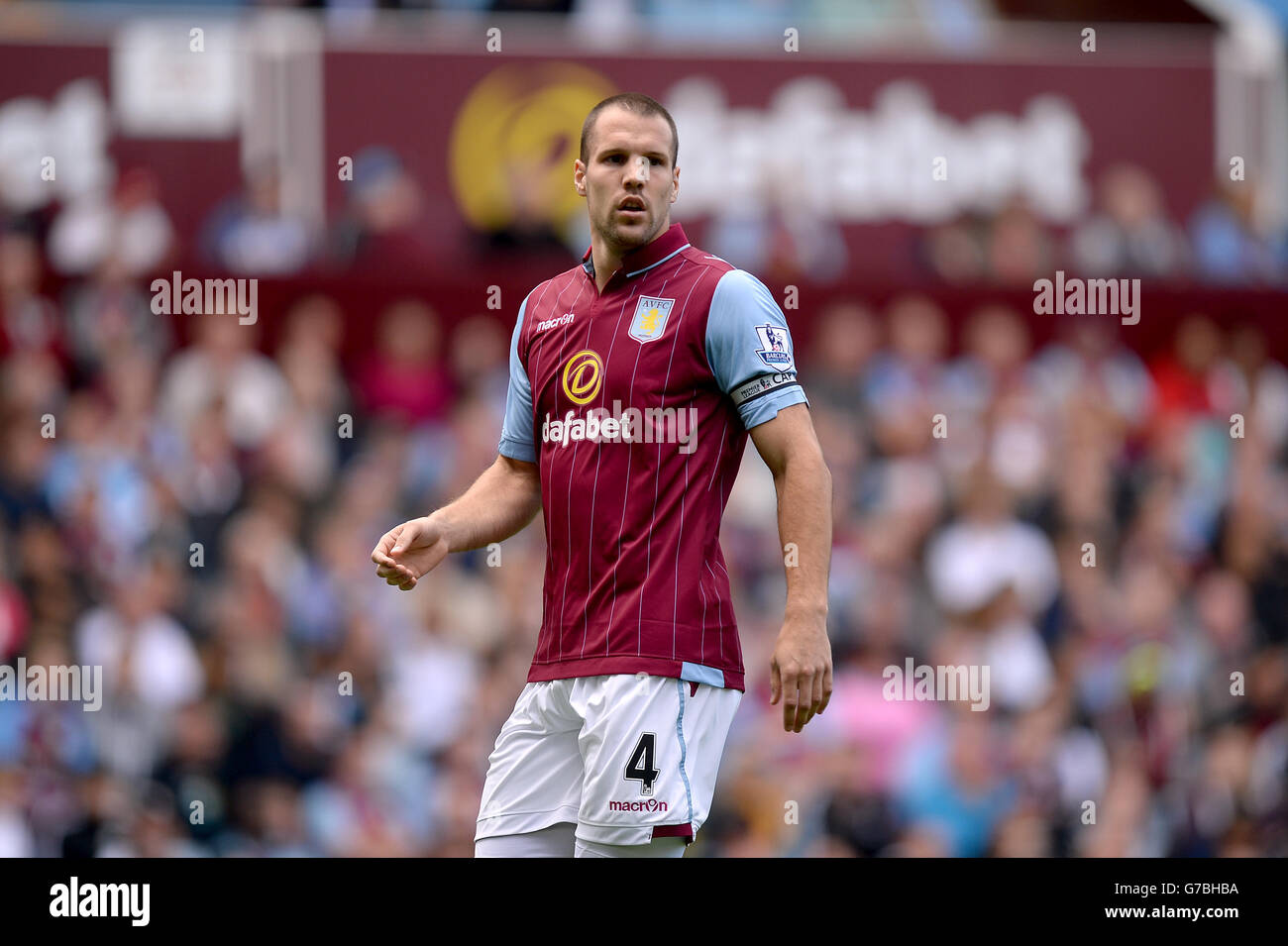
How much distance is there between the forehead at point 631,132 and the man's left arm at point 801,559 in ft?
2.66

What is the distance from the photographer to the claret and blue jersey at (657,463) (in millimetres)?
4754

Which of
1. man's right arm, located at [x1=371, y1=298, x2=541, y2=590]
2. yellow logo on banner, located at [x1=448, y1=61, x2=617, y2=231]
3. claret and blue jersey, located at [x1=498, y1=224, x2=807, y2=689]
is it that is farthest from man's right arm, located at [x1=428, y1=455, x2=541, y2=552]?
yellow logo on banner, located at [x1=448, y1=61, x2=617, y2=231]

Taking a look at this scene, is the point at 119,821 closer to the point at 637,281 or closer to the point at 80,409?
the point at 80,409

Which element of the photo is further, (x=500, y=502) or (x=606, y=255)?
(x=500, y=502)

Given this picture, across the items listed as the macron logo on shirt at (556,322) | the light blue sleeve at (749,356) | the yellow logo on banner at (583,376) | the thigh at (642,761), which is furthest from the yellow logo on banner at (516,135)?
the thigh at (642,761)

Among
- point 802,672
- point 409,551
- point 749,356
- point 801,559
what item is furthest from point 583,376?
point 802,672

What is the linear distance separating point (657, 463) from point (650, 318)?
0.40m

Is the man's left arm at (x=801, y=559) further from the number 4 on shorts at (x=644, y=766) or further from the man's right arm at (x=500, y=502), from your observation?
the man's right arm at (x=500, y=502)

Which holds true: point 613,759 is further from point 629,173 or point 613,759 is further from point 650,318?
point 629,173

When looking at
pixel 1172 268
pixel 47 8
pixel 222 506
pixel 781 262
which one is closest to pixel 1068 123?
pixel 1172 268

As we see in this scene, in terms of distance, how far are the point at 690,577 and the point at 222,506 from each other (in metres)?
6.68

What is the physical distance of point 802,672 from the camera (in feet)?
14.8

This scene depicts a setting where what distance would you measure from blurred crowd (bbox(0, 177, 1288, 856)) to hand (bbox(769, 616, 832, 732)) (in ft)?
16.3

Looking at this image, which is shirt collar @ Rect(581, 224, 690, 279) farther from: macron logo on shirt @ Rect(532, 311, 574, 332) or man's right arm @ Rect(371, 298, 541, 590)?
man's right arm @ Rect(371, 298, 541, 590)
